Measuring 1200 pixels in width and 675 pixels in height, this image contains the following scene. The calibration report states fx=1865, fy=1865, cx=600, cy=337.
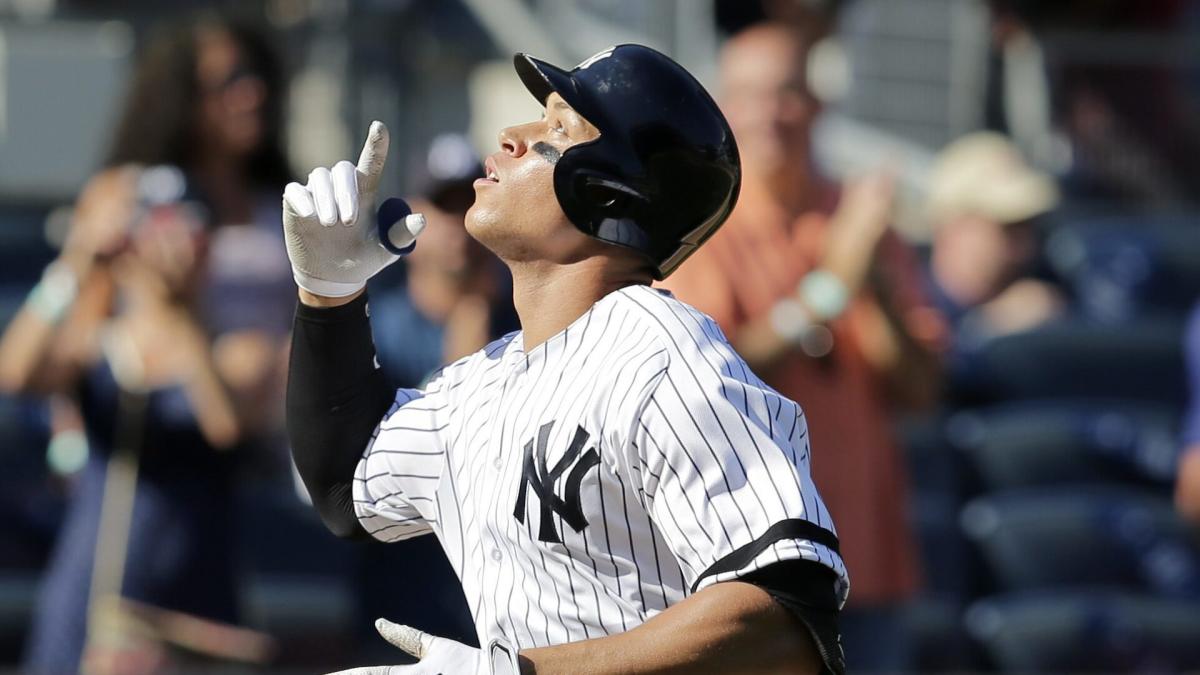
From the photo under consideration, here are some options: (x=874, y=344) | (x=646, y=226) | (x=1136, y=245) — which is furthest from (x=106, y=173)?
(x=1136, y=245)

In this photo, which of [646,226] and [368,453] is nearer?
[646,226]

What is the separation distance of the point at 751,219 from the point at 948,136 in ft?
12.2

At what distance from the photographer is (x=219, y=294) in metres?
4.50

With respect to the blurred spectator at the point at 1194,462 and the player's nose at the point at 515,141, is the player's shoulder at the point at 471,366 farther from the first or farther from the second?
the blurred spectator at the point at 1194,462

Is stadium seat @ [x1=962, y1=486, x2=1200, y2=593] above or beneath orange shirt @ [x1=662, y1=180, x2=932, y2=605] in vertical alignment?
beneath

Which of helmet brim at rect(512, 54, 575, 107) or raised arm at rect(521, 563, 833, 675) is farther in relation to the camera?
helmet brim at rect(512, 54, 575, 107)

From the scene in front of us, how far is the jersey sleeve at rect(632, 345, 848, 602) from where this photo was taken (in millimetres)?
2041

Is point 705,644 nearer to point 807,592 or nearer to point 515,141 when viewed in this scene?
point 807,592

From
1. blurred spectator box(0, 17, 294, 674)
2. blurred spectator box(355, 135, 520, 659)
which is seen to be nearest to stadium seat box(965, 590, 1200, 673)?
blurred spectator box(355, 135, 520, 659)

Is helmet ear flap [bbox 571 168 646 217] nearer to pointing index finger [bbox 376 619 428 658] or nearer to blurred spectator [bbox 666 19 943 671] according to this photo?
pointing index finger [bbox 376 619 428 658]

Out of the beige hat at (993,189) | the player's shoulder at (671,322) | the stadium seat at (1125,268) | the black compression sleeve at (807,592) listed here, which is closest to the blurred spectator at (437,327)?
the beige hat at (993,189)

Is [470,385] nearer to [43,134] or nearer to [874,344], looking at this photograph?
[874,344]

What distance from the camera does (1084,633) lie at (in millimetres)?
5543

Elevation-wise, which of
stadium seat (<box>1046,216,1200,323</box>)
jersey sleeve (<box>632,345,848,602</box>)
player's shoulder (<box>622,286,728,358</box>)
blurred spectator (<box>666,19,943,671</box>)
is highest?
player's shoulder (<box>622,286,728,358</box>)
